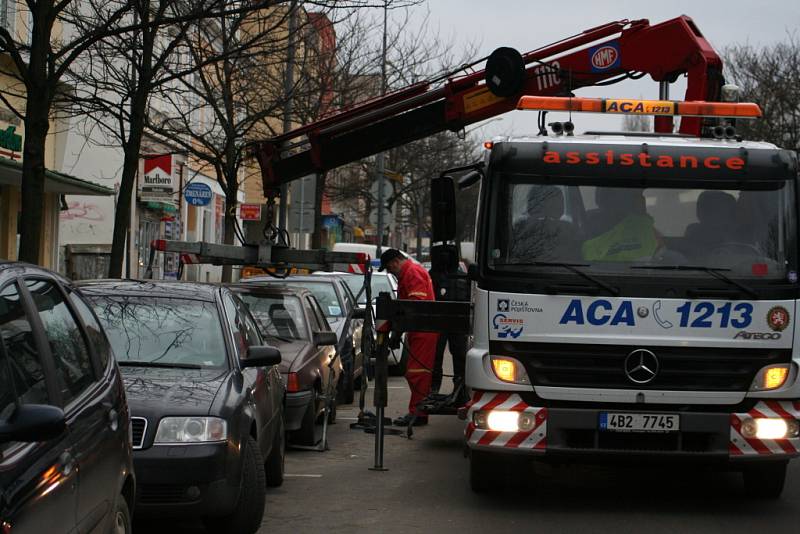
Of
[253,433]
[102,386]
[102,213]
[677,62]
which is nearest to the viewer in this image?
[102,386]

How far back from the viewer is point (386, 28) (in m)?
33.1

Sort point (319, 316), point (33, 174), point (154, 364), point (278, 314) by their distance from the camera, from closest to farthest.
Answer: point (154, 364) < point (33, 174) < point (278, 314) < point (319, 316)

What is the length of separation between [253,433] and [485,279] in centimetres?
189

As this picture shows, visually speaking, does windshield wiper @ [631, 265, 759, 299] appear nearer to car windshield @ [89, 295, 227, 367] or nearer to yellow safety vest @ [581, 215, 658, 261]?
yellow safety vest @ [581, 215, 658, 261]

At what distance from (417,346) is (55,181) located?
35.8 feet

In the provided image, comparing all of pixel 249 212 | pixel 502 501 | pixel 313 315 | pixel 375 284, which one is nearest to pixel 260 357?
pixel 502 501

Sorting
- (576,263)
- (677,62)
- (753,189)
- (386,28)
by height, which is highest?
(386,28)

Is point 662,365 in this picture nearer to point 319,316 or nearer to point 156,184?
point 319,316

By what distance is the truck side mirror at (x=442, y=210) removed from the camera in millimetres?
8898

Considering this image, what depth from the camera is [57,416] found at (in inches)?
139

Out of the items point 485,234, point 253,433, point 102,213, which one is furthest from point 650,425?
point 102,213

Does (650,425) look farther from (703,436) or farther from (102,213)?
(102,213)

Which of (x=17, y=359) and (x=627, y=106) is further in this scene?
(x=627, y=106)

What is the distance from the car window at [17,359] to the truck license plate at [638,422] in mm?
4734
